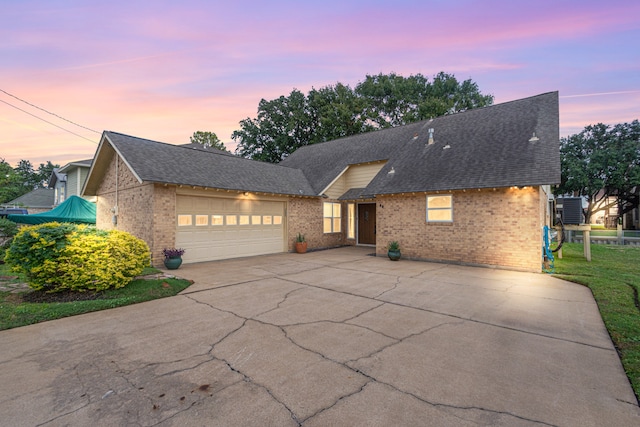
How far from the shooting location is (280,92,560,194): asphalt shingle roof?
32.9 ft

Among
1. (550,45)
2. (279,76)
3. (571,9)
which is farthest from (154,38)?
(550,45)

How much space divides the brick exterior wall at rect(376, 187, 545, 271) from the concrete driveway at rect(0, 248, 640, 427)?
3.55 m

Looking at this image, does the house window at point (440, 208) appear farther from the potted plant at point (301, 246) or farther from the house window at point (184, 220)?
the house window at point (184, 220)

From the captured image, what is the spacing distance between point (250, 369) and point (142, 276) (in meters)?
6.63

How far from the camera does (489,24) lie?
10539 millimetres

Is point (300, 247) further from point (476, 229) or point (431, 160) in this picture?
point (476, 229)

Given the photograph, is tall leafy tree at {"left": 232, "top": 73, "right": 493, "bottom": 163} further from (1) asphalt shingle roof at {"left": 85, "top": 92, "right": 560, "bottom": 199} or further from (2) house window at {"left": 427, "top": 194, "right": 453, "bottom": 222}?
(2) house window at {"left": 427, "top": 194, "right": 453, "bottom": 222}

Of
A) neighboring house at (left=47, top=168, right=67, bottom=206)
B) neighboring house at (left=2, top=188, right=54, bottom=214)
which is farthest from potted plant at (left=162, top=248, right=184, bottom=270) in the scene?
neighboring house at (left=2, top=188, right=54, bottom=214)

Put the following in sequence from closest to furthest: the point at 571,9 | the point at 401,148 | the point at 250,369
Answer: the point at 250,369 → the point at 571,9 → the point at 401,148

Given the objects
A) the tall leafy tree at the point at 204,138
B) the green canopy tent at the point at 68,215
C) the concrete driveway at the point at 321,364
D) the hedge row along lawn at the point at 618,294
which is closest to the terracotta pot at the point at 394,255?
the hedge row along lawn at the point at 618,294

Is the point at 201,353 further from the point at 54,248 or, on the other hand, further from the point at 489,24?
the point at 489,24

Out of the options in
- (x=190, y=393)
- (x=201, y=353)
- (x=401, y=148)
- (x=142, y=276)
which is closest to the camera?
(x=190, y=393)

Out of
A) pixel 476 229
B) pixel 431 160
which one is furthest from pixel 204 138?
pixel 476 229

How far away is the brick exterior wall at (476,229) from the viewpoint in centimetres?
953
